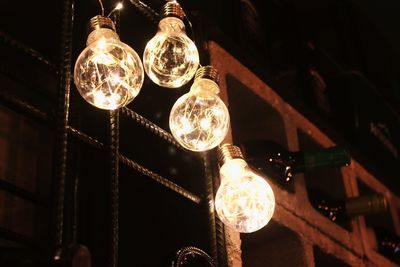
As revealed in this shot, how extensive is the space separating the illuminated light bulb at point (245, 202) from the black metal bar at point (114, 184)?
7.4 inches

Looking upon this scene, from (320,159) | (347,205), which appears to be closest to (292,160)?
(320,159)

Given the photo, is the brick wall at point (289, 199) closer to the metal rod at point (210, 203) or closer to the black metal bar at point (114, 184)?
the metal rod at point (210, 203)

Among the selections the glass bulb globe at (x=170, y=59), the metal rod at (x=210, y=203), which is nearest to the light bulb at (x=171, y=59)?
the glass bulb globe at (x=170, y=59)

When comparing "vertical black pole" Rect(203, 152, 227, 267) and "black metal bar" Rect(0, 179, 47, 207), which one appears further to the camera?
"vertical black pole" Rect(203, 152, 227, 267)

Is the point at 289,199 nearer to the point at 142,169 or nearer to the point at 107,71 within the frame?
the point at 142,169

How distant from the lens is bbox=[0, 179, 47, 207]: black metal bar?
3.08ft

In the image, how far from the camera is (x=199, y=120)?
1.10 metres

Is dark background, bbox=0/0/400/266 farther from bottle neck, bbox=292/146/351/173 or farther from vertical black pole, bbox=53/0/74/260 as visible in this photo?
bottle neck, bbox=292/146/351/173

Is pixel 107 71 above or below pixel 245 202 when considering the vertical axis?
above

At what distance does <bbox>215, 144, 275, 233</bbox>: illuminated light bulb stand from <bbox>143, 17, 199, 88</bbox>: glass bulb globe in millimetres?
221

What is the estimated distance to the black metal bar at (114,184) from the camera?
1.09 metres

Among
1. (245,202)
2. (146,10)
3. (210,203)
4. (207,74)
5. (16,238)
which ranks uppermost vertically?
(146,10)

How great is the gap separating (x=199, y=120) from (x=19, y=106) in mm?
303

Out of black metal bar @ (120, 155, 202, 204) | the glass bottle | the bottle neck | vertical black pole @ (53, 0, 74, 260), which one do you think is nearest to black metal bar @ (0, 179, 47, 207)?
vertical black pole @ (53, 0, 74, 260)
